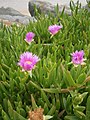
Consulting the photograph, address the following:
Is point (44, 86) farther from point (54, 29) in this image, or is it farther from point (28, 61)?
point (54, 29)

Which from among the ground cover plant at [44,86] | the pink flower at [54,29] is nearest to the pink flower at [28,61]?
the ground cover plant at [44,86]

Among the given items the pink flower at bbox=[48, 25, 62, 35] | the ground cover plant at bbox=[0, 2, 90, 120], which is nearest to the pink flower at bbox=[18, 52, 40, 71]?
the ground cover plant at bbox=[0, 2, 90, 120]

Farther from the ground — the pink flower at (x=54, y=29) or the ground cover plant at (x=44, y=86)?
the pink flower at (x=54, y=29)

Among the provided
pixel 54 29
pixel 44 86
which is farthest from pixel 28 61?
pixel 54 29

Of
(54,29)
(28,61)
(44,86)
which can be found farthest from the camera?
(54,29)

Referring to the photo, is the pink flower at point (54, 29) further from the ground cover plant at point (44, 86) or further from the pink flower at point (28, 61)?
the pink flower at point (28, 61)

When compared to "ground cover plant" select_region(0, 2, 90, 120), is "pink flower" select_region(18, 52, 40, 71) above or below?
above

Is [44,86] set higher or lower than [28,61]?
lower

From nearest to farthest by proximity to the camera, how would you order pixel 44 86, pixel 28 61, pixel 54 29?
pixel 28 61 < pixel 44 86 < pixel 54 29

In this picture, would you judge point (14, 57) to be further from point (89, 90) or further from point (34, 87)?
point (89, 90)

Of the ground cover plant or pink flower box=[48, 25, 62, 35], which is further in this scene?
pink flower box=[48, 25, 62, 35]

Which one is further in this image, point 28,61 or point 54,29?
point 54,29

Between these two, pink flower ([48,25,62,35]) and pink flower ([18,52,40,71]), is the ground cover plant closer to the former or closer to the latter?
pink flower ([18,52,40,71])

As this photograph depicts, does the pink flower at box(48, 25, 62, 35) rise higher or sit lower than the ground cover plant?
higher
